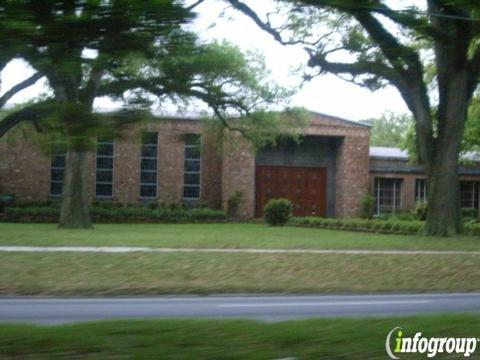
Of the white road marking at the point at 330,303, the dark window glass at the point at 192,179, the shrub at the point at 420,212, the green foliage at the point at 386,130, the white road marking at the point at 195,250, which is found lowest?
the white road marking at the point at 330,303

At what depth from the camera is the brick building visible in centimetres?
3950

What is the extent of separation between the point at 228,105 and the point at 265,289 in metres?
13.6

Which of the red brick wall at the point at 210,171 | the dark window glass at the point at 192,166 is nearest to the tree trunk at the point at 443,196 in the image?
the red brick wall at the point at 210,171

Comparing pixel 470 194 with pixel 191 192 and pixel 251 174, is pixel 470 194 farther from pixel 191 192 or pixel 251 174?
pixel 191 192

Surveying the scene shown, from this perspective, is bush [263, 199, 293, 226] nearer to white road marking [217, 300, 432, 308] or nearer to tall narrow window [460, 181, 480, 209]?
tall narrow window [460, 181, 480, 209]

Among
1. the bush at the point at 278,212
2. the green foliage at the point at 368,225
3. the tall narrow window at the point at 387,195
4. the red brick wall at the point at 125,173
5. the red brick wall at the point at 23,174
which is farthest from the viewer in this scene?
the tall narrow window at the point at 387,195

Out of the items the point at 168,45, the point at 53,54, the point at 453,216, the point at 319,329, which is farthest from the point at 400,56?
the point at 453,216

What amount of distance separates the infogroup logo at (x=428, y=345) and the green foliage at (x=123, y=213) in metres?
32.2

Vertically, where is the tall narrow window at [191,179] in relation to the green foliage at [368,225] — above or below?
above

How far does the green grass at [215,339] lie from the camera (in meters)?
5.74

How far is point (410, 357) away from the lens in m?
5.92

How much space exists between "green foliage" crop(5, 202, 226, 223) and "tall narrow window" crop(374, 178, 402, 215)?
417 inches

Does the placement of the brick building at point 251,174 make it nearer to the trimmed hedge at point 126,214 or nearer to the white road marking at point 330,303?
the trimmed hedge at point 126,214

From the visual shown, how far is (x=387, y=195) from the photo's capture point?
44.6m
